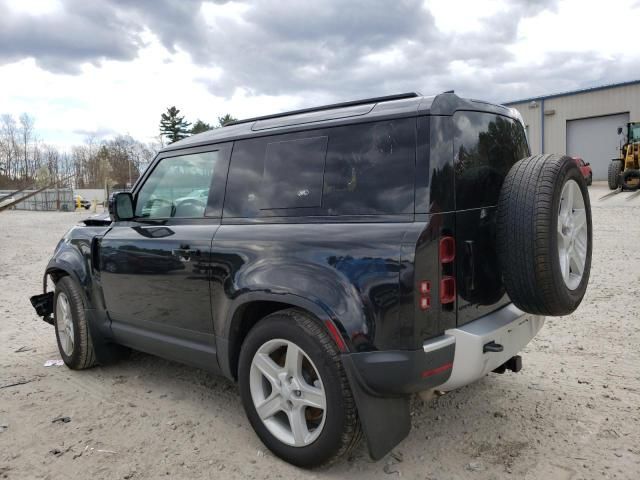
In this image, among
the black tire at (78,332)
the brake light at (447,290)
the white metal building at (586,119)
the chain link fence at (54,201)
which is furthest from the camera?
the chain link fence at (54,201)

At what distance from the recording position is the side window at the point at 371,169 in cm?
250

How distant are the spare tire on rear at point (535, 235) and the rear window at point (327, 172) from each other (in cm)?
61

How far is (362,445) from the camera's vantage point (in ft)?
10.0

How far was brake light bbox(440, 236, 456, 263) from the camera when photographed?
2.44 m

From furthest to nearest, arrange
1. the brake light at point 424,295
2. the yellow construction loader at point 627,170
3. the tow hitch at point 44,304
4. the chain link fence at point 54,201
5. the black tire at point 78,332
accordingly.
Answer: the chain link fence at point 54,201 < the yellow construction loader at point 627,170 < the tow hitch at point 44,304 < the black tire at point 78,332 < the brake light at point 424,295

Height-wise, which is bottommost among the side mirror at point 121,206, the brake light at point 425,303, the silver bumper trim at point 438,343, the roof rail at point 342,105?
the silver bumper trim at point 438,343

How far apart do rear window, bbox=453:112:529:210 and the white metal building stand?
3081 cm

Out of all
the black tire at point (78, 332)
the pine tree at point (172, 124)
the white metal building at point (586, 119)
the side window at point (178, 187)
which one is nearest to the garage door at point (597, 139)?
the white metal building at point (586, 119)

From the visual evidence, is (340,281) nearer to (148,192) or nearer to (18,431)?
(148,192)

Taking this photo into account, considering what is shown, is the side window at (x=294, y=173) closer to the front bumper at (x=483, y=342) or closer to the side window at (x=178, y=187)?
the side window at (x=178, y=187)

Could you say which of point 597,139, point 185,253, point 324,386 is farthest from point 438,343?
point 597,139

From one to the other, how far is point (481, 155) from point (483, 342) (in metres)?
1.03

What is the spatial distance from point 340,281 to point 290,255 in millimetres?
367

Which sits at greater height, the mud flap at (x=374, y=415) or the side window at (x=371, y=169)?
the side window at (x=371, y=169)
